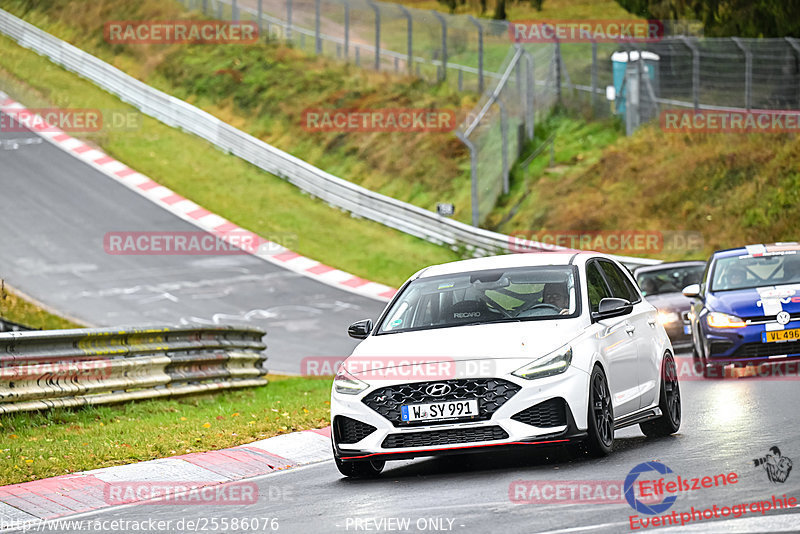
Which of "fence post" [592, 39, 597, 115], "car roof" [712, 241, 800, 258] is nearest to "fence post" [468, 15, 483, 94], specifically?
"fence post" [592, 39, 597, 115]

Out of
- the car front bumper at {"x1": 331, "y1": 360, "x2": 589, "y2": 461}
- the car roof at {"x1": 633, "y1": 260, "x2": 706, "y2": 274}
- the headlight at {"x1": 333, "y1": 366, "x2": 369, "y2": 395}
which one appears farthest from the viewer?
the car roof at {"x1": 633, "y1": 260, "x2": 706, "y2": 274}

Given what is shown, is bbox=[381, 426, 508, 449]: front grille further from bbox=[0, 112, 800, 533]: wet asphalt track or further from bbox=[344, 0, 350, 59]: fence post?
bbox=[344, 0, 350, 59]: fence post

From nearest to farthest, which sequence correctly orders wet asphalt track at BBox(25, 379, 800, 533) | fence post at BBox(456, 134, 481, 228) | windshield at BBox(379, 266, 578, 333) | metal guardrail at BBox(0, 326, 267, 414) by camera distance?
wet asphalt track at BBox(25, 379, 800, 533) → windshield at BBox(379, 266, 578, 333) → metal guardrail at BBox(0, 326, 267, 414) → fence post at BBox(456, 134, 481, 228)

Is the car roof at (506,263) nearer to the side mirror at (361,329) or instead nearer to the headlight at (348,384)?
the side mirror at (361,329)

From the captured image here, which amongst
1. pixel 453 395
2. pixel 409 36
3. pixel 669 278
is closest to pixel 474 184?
pixel 669 278

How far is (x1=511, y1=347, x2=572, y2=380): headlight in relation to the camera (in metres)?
8.96

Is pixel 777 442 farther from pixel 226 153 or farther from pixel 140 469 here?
pixel 226 153

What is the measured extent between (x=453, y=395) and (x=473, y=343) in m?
0.45

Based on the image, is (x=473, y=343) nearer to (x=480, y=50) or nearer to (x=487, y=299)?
(x=487, y=299)

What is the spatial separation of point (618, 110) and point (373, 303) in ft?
41.1

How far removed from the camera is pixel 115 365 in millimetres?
13938

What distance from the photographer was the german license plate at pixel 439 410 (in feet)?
29.3

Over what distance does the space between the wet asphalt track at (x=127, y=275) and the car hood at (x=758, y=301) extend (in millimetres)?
7552

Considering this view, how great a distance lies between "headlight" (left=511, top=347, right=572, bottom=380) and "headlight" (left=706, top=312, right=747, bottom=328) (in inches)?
278
